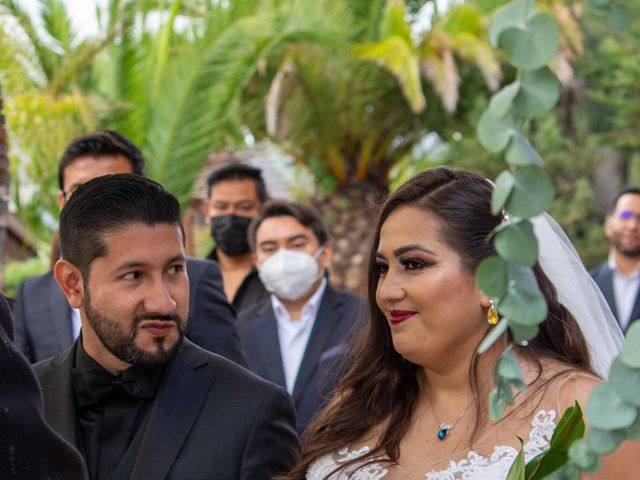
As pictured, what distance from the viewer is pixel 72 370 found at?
3.52 metres

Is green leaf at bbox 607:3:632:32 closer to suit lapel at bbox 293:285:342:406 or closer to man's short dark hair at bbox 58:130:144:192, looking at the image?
man's short dark hair at bbox 58:130:144:192

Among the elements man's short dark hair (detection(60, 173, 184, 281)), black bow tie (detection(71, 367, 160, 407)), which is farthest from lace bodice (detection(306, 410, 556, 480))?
man's short dark hair (detection(60, 173, 184, 281))

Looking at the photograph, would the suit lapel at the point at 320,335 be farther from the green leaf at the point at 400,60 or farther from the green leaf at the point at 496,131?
the green leaf at the point at 400,60

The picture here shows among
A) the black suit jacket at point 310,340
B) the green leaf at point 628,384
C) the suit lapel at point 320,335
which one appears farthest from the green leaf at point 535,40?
the suit lapel at point 320,335

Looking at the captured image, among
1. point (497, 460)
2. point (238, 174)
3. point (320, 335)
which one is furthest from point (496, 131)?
point (238, 174)

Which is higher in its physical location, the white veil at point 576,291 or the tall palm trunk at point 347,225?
the white veil at point 576,291

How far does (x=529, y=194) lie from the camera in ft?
4.51

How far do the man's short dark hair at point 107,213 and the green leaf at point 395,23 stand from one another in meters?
10.2

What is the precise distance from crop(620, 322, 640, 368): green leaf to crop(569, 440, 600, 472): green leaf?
0.14 meters

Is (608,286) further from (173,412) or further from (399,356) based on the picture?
(173,412)

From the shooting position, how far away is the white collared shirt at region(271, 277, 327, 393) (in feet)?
20.8

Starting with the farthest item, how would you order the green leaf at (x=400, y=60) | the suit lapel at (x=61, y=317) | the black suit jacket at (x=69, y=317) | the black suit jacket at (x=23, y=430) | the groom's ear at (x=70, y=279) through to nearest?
the green leaf at (x=400, y=60) → the suit lapel at (x=61, y=317) → the black suit jacket at (x=69, y=317) → the groom's ear at (x=70, y=279) → the black suit jacket at (x=23, y=430)

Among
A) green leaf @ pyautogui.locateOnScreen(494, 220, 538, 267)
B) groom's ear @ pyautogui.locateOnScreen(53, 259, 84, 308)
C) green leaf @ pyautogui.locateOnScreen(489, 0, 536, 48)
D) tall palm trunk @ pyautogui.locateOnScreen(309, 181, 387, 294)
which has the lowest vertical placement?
tall palm trunk @ pyautogui.locateOnScreen(309, 181, 387, 294)

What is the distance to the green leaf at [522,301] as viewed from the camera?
1.40 meters
